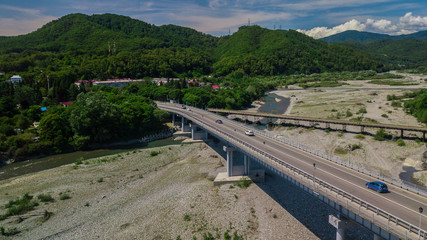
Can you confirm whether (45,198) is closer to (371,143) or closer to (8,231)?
(8,231)

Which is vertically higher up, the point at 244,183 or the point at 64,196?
the point at 244,183

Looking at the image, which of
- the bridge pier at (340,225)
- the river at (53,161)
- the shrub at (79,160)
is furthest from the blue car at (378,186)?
the shrub at (79,160)

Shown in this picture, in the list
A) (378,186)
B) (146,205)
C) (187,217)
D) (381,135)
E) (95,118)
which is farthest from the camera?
(95,118)

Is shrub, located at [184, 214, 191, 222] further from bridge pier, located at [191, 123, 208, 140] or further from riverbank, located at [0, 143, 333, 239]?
bridge pier, located at [191, 123, 208, 140]

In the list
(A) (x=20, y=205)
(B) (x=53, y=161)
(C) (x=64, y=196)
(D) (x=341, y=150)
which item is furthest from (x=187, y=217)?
(D) (x=341, y=150)

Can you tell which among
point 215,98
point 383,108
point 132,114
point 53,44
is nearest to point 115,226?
point 132,114

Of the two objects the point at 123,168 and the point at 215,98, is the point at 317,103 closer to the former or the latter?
the point at 215,98
